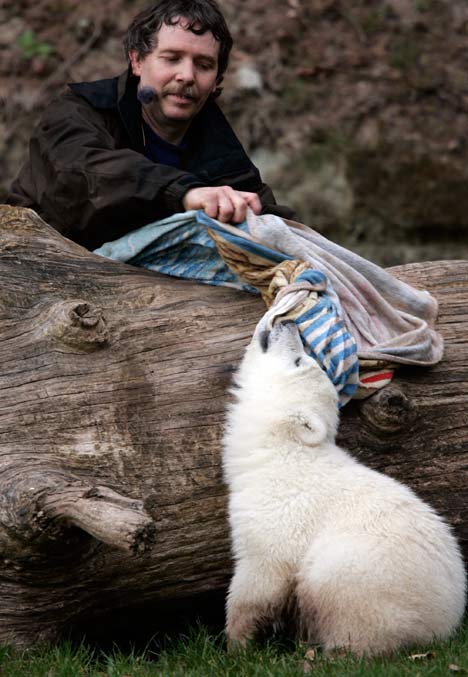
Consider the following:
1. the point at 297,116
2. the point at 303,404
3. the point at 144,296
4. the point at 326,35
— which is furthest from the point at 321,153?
the point at 303,404

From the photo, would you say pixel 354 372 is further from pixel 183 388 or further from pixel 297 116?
pixel 297 116

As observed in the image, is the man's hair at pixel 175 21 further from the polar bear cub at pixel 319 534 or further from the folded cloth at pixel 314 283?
the polar bear cub at pixel 319 534

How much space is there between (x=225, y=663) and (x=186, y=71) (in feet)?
9.06

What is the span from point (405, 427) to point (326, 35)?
6.65m

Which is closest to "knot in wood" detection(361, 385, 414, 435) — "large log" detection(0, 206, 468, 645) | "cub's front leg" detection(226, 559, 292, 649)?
"large log" detection(0, 206, 468, 645)

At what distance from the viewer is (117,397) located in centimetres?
387

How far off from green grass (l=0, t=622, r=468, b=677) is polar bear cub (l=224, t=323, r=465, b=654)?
0.09m

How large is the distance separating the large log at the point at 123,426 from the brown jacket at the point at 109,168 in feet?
0.84

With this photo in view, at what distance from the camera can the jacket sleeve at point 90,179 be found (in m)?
4.27

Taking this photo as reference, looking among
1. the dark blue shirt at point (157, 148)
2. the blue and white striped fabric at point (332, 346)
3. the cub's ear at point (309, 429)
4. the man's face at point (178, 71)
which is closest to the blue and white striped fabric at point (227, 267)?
the blue and white striped fabric at point (332, 346)

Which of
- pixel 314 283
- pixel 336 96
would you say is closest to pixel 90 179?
pixel 314 283

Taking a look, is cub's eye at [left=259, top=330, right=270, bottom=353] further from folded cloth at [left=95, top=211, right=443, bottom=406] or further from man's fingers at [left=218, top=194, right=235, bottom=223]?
man's fingers at [left=218, top=194, right=235, bottom=223]

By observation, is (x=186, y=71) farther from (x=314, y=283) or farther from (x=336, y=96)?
(x=336, y=96)

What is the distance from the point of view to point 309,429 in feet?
11.8
